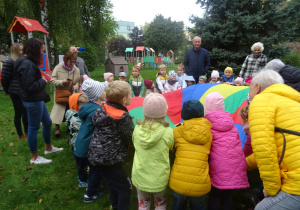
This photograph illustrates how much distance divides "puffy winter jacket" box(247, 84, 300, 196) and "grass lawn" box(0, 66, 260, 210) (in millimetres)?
1339

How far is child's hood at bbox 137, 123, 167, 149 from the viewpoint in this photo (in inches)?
79.7

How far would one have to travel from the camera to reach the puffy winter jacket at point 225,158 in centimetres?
204

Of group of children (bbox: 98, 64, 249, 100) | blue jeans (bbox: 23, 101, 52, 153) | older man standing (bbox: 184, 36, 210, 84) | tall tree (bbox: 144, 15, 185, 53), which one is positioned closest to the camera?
blue jeans (bbox: 23, 101, 52, 153)

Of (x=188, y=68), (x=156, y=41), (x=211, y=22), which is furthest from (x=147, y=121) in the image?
(x=156, y=41)

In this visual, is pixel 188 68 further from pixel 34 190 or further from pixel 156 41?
pixel 156 41

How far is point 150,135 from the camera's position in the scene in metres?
2.04

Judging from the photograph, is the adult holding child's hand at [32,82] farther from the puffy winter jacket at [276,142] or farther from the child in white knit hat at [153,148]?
the puffy winter jacket at [276,142]

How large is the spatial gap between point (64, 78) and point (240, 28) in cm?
595

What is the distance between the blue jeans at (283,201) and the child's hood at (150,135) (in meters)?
1.00

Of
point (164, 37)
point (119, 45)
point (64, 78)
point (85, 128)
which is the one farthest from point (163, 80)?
point (119, 45)

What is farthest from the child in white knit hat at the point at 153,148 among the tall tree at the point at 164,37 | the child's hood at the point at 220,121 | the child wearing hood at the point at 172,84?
the tall tree at the point at 164,37

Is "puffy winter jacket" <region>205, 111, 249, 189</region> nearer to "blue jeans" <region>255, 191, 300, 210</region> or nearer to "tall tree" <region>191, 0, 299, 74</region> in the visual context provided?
"blue jeans" <region>255, 191, 300, 210</region>

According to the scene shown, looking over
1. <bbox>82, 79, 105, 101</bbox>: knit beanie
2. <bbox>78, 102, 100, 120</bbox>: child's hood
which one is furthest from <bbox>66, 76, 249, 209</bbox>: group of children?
<bbox>82, 79, 105, 101</bbox>: knit beanie

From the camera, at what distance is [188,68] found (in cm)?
610
